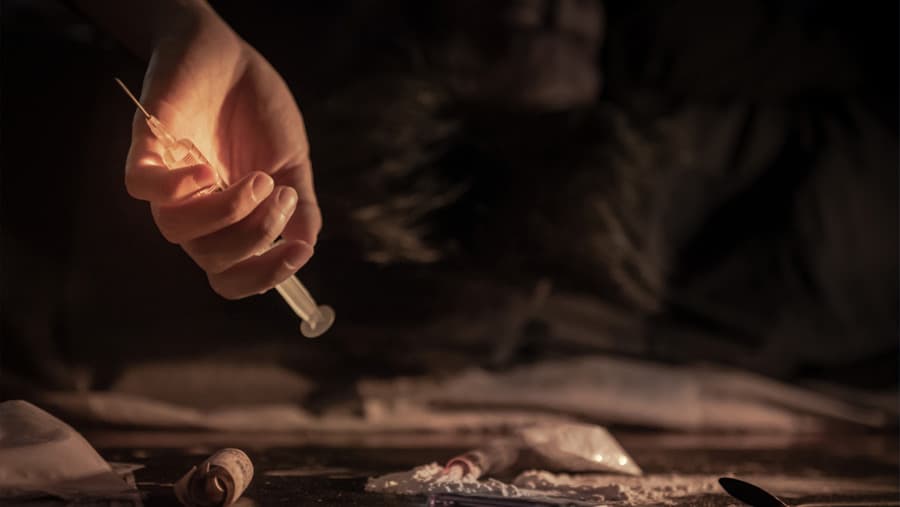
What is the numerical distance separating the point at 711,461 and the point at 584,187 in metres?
0.39

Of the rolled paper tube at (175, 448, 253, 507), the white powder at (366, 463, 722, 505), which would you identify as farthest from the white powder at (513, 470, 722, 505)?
the rolled paper tube at (175, 448, 253, 507)

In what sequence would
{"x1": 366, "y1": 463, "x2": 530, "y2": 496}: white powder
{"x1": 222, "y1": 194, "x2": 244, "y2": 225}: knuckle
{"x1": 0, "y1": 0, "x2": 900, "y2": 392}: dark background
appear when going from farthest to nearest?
1. {"x1": 0, "y1": 0, "x2": 900, "y2": 392}: dark background
2. {"x1": 366, "y1": 463, "x2": 530, "y2": 496}: white powder
3. {"x1": 222, "y1": 194, "x2": 244, "y2": 225}: knuckle

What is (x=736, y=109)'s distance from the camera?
4.25 feet

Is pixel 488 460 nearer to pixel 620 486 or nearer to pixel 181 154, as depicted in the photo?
pixel 620 486

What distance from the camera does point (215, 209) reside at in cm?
44

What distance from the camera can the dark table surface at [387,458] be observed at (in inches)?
21.5

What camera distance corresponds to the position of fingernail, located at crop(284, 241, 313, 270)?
0.49m

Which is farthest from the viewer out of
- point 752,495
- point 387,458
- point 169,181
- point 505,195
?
point 505,195

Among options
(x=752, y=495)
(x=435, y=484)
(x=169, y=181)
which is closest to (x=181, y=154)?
(x=169, y=181)

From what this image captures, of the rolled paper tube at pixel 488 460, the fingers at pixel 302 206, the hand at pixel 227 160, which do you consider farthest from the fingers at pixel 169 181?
the rolled paper tube at pixel 488 460

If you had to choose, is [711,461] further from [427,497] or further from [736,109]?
[736,109]

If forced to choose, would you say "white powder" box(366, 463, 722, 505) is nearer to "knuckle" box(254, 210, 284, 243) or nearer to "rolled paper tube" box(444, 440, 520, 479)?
"rolled paper tube" box(444, 440, 520, 479)

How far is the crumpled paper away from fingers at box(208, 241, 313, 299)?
0.40 feet

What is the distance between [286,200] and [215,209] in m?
0.04
